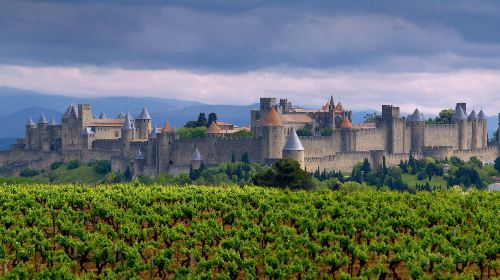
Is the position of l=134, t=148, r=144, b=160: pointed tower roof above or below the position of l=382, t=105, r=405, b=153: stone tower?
below

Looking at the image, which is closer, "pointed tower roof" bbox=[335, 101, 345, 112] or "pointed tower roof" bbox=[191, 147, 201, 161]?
"pointed tower roof" bbox=[191, 147, 201, 161]

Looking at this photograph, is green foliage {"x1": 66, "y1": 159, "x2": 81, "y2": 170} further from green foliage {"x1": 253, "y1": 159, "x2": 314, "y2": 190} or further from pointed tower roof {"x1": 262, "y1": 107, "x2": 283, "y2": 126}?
green foliage {"x1": 253, "y1": 159, "x2": 314, "y2": 190}

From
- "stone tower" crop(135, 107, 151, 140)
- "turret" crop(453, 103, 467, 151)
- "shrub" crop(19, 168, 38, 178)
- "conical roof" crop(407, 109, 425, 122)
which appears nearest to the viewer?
"conical roof" crop(407, 109, 425, 122)

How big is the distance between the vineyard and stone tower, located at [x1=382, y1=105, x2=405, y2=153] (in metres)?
55.9

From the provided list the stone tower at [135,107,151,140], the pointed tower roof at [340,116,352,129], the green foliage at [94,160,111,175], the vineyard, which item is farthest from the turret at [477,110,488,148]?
the vineyard

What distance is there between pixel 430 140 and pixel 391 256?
67781mm

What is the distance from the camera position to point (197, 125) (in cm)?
10369

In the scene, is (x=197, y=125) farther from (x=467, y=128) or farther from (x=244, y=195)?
(x=244, y=195)

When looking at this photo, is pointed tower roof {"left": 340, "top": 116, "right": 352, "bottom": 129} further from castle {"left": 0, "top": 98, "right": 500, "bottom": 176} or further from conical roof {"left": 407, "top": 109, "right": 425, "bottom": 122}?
conical roof {"left": 407, "top": 109, "right": 425, "bottom": 122}

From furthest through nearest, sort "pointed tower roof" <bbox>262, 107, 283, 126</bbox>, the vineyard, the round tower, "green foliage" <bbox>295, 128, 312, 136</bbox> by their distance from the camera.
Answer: "green foliage" <bbox>295, 128, 312, 136</bbox> < "pointed tower roof" <bbox>262, 107, 283, 126</bbox> < the round tower < the vineyard

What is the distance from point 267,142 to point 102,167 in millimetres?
16347

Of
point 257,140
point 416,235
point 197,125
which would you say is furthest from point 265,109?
point 416,235

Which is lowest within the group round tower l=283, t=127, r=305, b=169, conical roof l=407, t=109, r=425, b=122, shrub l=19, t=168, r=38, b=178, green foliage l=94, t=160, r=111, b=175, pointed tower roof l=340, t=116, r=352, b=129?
shrub l=19, t=168, r=38, b=178

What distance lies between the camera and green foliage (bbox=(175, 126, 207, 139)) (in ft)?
304
